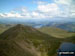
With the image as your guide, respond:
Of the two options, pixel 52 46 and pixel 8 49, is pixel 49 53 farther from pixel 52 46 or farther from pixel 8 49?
pixel 8 49

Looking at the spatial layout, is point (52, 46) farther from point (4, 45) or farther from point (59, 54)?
point (4, 45)

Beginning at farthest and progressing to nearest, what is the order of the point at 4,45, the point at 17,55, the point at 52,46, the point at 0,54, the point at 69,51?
the point at 52,46, the point at 69,51, the point at 4,45, the point at 17,55, the point at 0,54

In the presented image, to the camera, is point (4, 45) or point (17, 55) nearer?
point (17, 55)

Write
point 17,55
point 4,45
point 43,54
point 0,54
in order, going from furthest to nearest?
point 43,54, point 4,45, point 17,55, point 0,54

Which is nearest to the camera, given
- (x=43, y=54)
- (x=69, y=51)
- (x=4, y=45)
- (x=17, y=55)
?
(x=17, y=55)

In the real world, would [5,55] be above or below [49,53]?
above

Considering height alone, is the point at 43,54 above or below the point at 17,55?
below

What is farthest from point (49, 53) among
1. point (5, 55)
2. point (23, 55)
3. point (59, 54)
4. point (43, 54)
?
point (5, 55)

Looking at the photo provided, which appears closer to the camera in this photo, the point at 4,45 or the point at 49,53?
the point at 4,45
